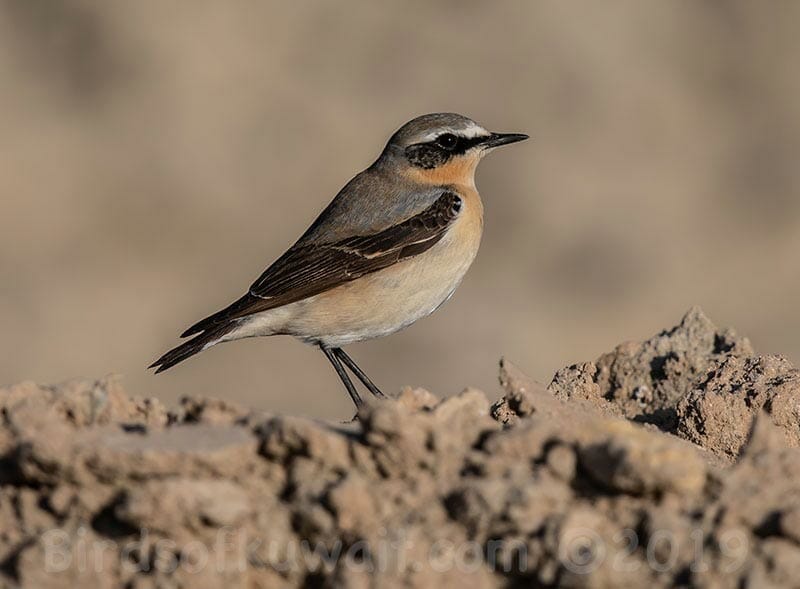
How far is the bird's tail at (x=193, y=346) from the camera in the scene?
9.54m

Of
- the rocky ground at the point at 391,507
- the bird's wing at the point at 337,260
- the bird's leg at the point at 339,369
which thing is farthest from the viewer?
the bird's leg at the point at 339,369

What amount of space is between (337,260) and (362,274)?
0.71ft

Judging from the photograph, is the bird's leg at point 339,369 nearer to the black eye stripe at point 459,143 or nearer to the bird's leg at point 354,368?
the bird's leg at point 354,368

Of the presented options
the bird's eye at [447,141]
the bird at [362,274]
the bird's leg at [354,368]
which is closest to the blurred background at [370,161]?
the bird's leg at [354,368]

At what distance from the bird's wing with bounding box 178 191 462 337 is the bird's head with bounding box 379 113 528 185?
1.74 feet

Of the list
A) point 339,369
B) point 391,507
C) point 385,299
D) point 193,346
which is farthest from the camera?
point 339,369

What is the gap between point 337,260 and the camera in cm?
1010

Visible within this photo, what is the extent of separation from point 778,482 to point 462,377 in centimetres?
1301

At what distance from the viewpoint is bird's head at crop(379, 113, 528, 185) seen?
10.7 metres

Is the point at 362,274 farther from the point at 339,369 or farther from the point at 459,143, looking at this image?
the point at 459,143

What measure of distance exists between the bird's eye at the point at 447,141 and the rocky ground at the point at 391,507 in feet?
17.5

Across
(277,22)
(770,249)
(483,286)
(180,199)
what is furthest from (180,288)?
(770,249)

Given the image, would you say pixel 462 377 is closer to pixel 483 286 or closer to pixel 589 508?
pixel 483 286

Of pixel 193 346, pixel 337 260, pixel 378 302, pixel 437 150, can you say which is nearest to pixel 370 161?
pixel 437 150
